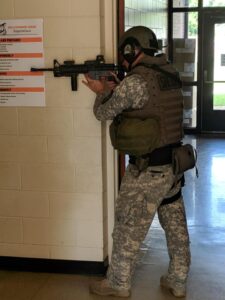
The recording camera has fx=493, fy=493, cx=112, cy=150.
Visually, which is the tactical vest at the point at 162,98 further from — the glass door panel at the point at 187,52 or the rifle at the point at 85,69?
the glass door panel at the point at 187,52

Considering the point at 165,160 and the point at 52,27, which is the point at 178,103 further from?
the point at 52,27

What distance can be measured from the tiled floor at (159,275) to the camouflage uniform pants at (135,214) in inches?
10.1

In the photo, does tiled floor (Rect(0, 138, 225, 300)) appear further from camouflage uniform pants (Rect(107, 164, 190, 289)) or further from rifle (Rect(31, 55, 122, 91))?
rifle (Rect(31, 55, 122, 91))

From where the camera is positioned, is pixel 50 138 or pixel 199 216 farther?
pixel 199 216

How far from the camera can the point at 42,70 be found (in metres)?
3.17

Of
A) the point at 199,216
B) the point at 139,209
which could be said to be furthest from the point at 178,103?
the point at 199,216

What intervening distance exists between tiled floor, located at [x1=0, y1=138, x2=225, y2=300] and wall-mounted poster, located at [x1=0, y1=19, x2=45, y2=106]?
3.91ft

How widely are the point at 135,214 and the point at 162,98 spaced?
69 centimetres

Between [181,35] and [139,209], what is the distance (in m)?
6.50

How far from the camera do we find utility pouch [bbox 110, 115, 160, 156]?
107 inches

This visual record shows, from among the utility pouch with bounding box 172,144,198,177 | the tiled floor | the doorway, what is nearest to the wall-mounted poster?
the utility pouch with bounding box 172,144,198,177

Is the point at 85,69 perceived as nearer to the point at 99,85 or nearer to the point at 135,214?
the point at 99,85

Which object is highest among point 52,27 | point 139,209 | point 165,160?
point 52,27

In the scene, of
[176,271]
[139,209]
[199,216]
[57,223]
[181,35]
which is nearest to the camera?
[139,209]
